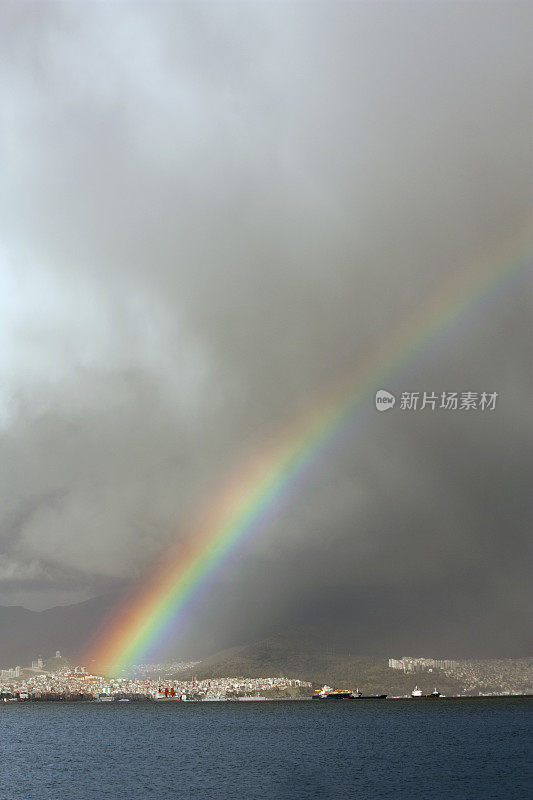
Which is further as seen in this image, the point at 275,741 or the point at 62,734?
the point at 62,734

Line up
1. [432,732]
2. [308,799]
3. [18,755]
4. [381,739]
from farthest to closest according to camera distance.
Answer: [432,732] → [381,739] → [18,755] → [308,799]

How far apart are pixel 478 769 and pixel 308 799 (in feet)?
129

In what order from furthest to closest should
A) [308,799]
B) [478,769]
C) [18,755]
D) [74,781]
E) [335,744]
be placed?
[335,744] < [18,755] < [478,769] < [74,781] < [308,799]

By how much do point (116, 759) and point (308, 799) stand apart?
199 feet

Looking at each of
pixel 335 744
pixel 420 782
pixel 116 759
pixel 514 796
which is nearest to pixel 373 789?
pixel 420 782

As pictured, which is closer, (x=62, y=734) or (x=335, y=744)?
(x=335, y=744)

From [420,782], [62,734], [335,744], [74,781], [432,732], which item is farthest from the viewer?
[62,734]

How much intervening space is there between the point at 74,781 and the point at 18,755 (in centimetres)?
4501

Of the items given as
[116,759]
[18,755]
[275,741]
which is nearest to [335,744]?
[275,741]

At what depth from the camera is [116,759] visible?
127125mm

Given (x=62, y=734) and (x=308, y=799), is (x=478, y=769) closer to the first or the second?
(x=308, y=799)

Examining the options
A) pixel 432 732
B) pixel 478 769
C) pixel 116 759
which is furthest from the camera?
pixel 432 732

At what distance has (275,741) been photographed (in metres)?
158

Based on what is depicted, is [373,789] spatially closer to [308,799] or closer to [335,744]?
[308,799]
